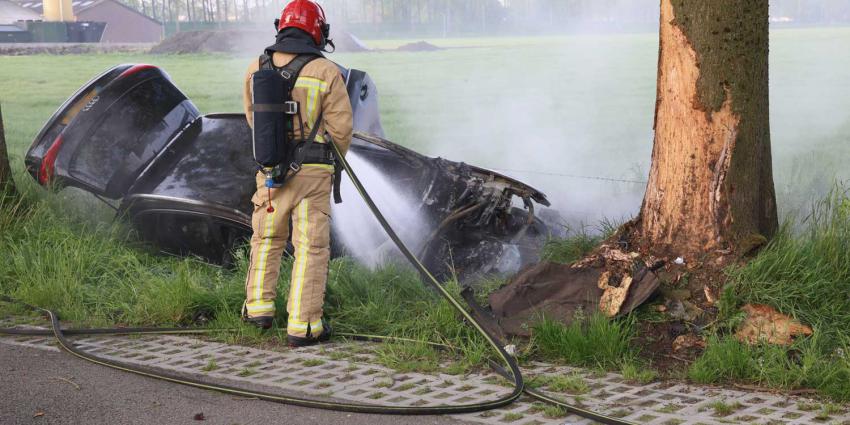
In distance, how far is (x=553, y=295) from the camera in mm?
4957

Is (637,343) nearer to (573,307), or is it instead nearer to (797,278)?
(573,307)

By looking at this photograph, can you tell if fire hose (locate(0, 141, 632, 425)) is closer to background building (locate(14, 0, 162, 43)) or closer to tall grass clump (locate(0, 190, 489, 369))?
tall grass clump (locate(0, 190, 489, 369))

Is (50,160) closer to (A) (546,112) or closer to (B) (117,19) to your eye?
(B) (117,19)

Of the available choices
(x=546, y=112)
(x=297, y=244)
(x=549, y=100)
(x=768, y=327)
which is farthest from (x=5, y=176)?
(x=549, y=100)

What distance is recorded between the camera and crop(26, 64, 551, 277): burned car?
19.9ft

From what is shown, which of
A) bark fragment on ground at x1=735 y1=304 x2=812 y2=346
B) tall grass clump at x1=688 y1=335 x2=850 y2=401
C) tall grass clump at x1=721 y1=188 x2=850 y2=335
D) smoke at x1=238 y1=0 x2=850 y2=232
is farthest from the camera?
smoke at x1=238 y1=0 x2=850 y2=232

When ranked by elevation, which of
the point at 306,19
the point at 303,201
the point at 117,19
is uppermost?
the point at 117,19

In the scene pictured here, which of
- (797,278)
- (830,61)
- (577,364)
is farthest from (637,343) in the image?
(830,61)

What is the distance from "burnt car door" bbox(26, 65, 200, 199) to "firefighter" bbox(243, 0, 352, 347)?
1979mm

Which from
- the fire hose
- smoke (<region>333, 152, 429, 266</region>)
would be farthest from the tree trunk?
smoke (<region>333, 152, 429, 266</region>)

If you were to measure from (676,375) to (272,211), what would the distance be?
7.22 feet

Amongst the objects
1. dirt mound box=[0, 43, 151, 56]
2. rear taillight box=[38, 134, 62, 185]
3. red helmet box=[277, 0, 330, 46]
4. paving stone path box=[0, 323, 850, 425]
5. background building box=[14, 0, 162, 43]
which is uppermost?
background building box=[14, 0, 162, 43]

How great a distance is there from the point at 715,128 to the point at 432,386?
2003mm

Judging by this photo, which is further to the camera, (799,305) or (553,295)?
(553,295)
